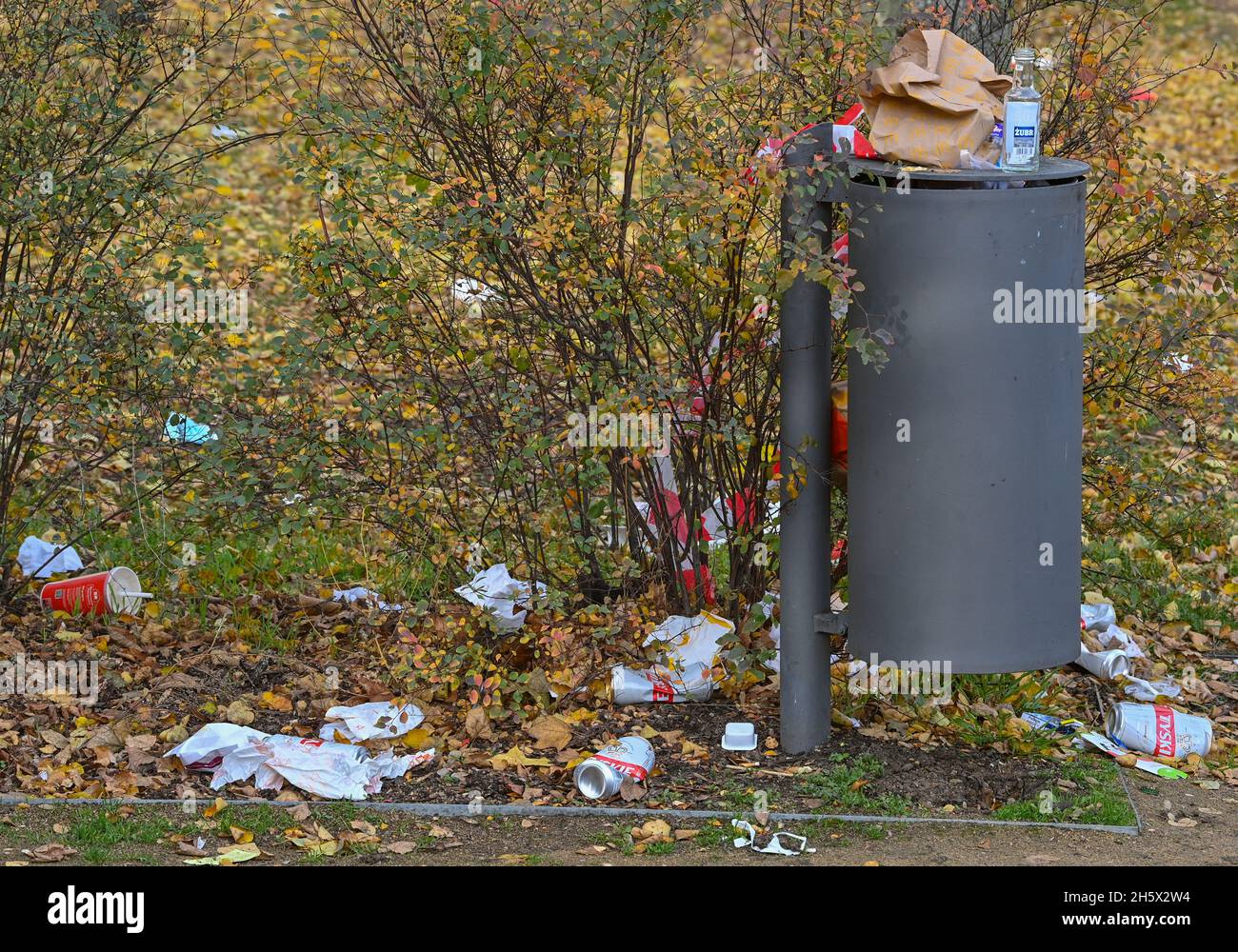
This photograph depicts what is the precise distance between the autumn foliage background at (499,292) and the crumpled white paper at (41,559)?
0.37ft

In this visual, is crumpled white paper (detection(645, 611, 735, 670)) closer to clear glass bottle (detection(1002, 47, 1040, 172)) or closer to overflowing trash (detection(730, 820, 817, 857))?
overflowing trash (detection(730, 820, 817, 857))

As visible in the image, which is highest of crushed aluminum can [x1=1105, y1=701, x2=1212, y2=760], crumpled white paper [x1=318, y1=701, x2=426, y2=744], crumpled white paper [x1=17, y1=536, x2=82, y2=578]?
crumpled white paper [x1=17, y1=536, x2=82, y2=578]

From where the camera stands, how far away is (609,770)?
4129mm

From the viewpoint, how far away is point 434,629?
182 inches

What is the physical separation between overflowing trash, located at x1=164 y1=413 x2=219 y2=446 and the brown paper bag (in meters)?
2.20

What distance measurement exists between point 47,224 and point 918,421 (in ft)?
8.81

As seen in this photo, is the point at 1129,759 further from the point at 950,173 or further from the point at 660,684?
the point at 950,173

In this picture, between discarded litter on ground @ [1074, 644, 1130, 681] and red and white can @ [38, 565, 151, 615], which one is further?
red and white can @ [38, 565, 151, 615]

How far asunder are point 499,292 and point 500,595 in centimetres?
88

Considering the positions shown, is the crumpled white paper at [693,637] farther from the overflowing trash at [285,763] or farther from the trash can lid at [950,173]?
the trash can lid at [950,173]

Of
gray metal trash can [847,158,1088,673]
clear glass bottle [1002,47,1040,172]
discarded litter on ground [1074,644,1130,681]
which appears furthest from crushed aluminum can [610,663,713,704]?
clear glass bottle [1002,47,1040,172]

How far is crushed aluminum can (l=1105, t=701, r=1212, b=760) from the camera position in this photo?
4551mm

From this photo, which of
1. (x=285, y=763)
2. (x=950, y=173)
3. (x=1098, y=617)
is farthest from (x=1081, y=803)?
(x=285, y=763)

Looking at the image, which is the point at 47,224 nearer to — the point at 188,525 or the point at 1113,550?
the point at 188,525
